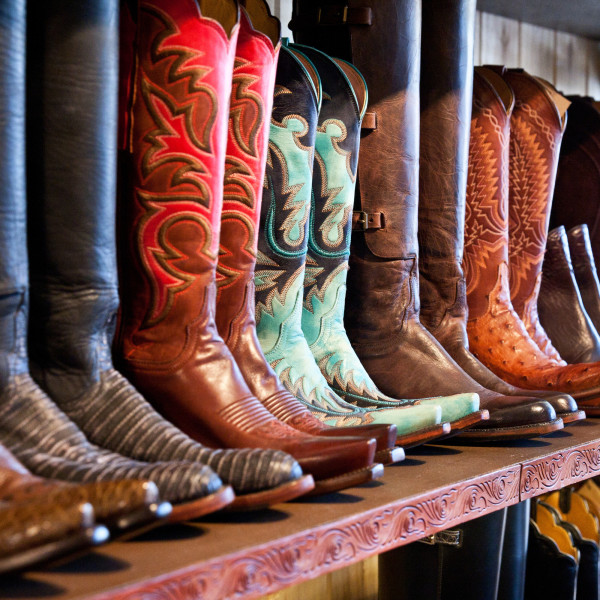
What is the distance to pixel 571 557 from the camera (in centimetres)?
172

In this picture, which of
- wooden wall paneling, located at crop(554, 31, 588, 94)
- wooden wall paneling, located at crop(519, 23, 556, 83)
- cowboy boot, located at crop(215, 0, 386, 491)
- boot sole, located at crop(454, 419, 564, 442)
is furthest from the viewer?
wooden wall paneling, located at crop(554, 31, 588, 94)

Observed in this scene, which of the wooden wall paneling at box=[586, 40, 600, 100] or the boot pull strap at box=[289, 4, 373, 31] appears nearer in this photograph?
the boot pull strap at box=[289, 4, 373, 31]

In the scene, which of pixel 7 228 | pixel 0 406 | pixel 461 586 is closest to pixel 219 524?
pixel 0 406

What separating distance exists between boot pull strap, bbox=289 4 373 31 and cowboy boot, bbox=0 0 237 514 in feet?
2.69

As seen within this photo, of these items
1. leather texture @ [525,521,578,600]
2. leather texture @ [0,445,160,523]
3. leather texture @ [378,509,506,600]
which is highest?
leather texture @ [0,445,160,523]

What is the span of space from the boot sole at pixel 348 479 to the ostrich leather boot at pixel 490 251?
91cm

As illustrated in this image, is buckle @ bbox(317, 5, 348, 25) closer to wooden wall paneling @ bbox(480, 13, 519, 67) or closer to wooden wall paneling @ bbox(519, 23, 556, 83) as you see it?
wooden wall paneling @ bbox(480, 13, 519, 67)

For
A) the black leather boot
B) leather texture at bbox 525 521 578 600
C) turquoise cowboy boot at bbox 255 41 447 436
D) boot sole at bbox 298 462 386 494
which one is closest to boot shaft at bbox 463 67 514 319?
the black leather boot

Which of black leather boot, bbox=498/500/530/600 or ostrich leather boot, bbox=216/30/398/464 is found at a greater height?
ostrich leather boot, bbox=216/30/398/464

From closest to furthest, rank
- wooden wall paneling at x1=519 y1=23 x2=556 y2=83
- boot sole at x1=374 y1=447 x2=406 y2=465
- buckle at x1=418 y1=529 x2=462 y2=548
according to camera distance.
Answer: boot sole at x1=374 y1=447 x2=406 y2=465, buckle at x1=418 y1=529 x2=462 y2=548, wooden wall paneling at x1=519 y1=23 x2=556 y2=83

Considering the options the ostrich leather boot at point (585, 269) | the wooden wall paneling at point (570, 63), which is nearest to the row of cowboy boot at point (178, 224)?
the ostrich leather boot at point (585, 269)

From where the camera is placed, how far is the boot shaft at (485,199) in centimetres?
171

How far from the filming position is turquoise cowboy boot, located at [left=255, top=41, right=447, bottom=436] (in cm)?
119

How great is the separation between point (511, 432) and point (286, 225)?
0.46 meters
